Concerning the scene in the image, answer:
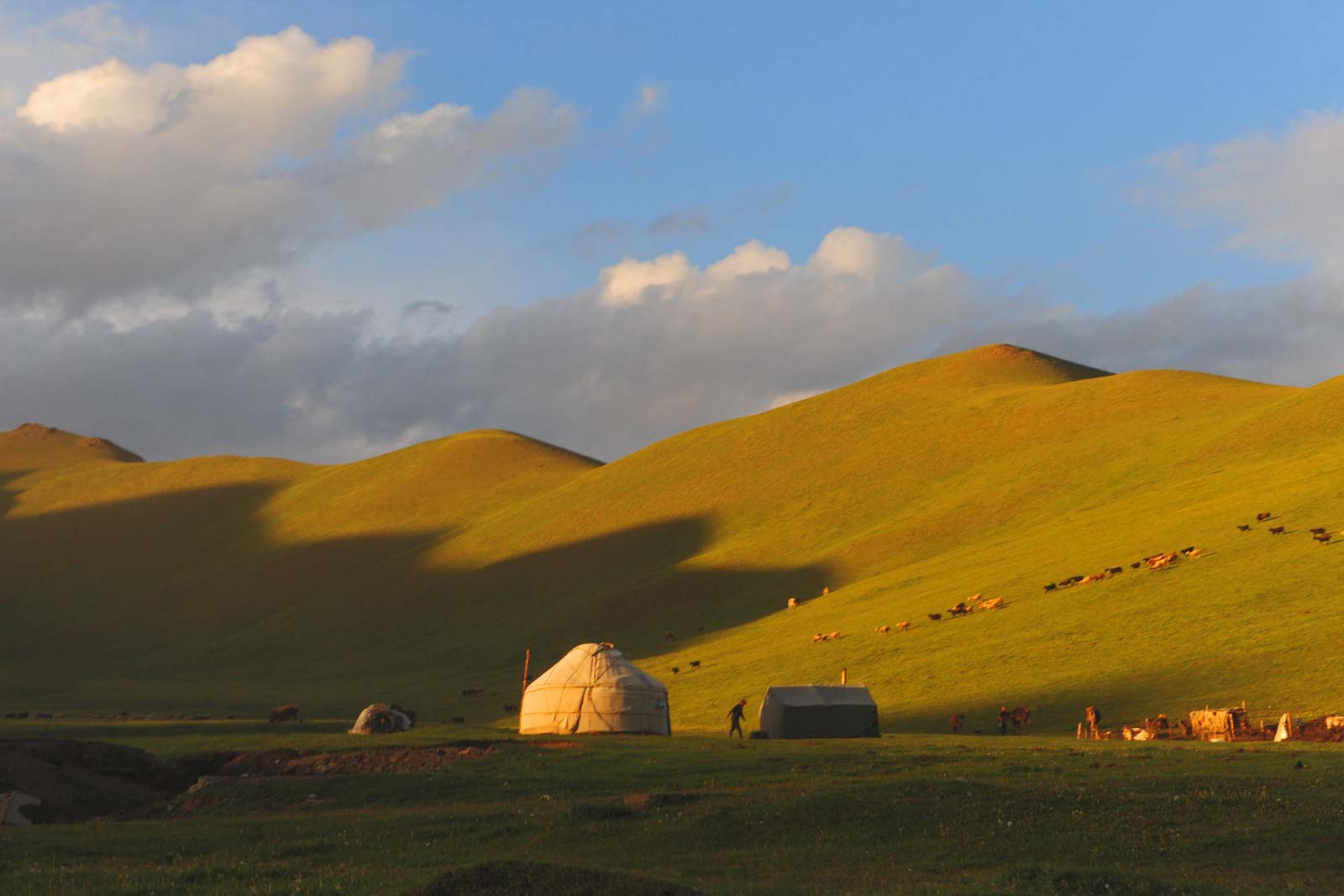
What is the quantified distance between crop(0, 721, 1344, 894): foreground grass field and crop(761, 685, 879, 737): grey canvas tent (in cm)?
1169

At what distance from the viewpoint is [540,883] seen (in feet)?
47.1

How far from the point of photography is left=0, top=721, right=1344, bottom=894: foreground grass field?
17734mm

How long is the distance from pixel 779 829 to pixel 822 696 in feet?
80.2

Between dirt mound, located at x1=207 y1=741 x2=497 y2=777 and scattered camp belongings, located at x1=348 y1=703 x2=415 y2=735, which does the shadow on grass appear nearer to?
scattered camp belongings, located at x1=348 y1=703 x2=415 y2=735

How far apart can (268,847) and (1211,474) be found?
76.9m

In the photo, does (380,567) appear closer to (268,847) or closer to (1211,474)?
(1211,474)

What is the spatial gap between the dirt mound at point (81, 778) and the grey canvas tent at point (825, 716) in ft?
64.2

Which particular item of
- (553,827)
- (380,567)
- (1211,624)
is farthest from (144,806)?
(380,567)

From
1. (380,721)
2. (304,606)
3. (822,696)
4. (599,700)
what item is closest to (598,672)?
(599,700)

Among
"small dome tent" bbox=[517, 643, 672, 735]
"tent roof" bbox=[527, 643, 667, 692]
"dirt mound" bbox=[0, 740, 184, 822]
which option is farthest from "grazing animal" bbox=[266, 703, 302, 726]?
"dirt mound" bbox=[0, 740, 184, 822]

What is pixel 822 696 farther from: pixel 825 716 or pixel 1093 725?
pixel 1093 725

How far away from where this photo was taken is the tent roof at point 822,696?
45688 millimetres

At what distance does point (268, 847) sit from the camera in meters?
21.7

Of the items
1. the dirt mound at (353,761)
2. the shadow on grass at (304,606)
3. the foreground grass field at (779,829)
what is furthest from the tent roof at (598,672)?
the shadow on grass at (304,606)
